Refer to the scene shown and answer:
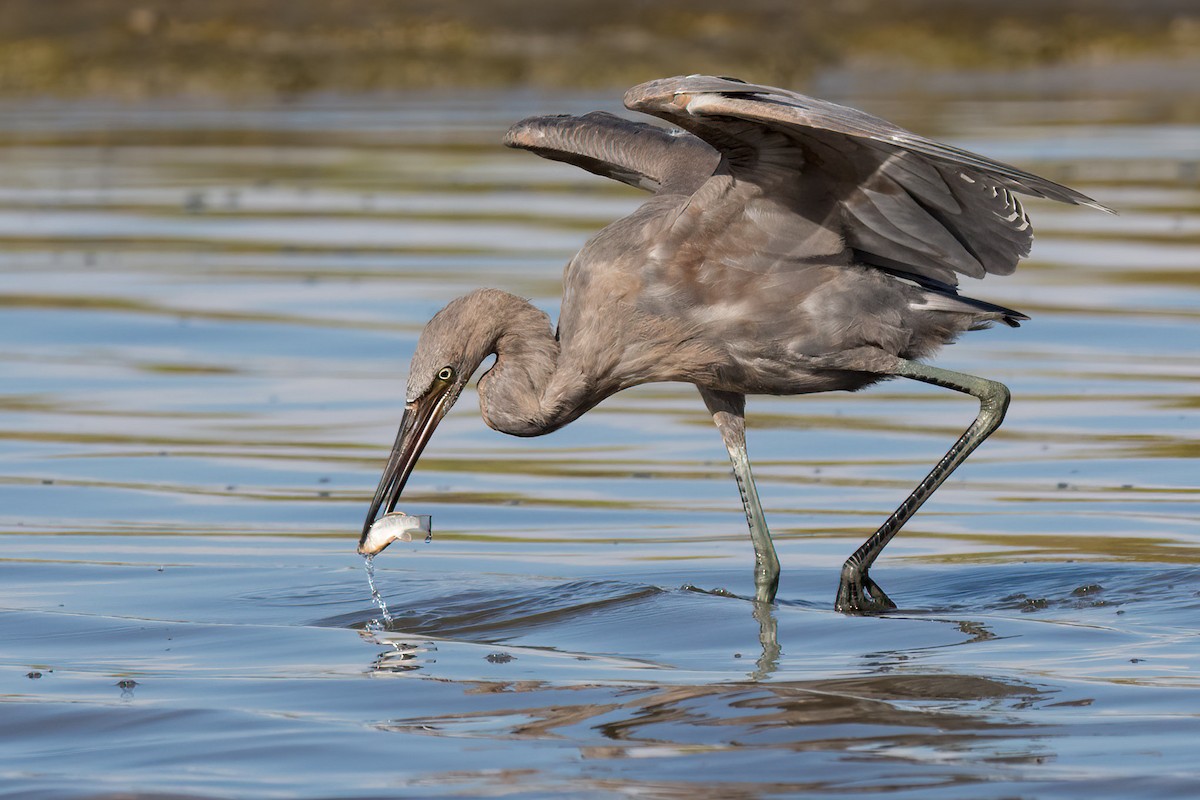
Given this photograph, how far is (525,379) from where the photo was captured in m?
8.31

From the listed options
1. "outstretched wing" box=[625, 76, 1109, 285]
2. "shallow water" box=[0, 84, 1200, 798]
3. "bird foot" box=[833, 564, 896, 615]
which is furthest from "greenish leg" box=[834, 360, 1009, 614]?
"outstretched wing" box=[625, 76, 1109, 285]

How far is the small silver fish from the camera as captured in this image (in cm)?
754

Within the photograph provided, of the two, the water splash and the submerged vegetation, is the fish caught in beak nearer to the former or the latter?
the water splash

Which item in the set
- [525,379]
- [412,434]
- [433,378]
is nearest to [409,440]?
[412,434]

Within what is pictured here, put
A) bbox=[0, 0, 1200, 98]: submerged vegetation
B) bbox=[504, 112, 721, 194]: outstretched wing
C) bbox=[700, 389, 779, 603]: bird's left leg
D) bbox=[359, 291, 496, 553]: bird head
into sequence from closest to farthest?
bbox=[700, 389, 779, 603]: bird's left leg
bbox=[359, 291, 496, 553]: bird head
bbox=[504, 112, 721, 194]: outstretched wing
bbox=[0, 0, 1200, 98]: submerged vegetation

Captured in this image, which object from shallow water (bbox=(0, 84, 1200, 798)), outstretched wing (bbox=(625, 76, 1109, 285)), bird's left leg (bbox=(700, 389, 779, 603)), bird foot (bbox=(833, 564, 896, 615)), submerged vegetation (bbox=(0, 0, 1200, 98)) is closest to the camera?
shallow water (bbox=(0, 84, 1200, 798))

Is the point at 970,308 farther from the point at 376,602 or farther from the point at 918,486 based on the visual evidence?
the point at 376,602

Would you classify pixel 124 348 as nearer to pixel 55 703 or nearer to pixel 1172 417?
pixel 1172 417

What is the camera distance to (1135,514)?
9.16 metres

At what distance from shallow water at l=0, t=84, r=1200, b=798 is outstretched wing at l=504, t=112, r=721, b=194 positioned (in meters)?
1.50

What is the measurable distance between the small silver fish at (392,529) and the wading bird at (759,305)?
66mm

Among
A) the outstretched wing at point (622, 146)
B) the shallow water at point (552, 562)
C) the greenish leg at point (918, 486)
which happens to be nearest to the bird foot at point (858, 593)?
the greenish leg at point (918, 486)

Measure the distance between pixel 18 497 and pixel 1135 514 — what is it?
494 centimetres

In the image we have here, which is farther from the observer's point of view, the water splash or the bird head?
the bird head
